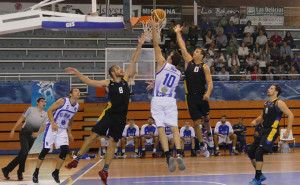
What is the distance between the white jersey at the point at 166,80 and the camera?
406 inches

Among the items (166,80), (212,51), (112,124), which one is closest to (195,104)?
(166,80)

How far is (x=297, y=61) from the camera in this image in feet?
83.9

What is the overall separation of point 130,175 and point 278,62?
1267cm

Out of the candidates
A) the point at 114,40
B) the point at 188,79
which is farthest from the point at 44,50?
the point at 188,79

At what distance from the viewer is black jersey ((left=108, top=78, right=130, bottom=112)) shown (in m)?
11.0

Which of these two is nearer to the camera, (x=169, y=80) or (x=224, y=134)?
(x=169, y=80)

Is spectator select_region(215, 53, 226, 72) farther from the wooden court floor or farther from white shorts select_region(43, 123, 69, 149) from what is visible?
white shorts select_region(43, 123, 69, 149)

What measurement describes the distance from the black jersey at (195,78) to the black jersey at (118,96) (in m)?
1.29

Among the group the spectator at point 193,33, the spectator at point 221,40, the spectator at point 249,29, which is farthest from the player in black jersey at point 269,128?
the spectator at point 249,29

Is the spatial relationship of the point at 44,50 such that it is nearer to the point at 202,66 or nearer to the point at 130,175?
the point at 130,175

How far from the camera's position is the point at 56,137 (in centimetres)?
1288

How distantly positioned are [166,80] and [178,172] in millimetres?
6148

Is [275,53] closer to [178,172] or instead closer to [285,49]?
[285,49]

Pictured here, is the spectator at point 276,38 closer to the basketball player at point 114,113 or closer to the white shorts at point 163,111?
the basketball player at point 114,113
